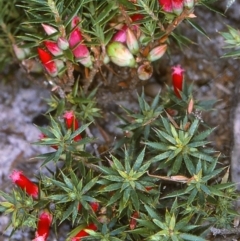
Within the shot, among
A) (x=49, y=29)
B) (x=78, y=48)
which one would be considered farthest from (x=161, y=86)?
(x=49, y=29)

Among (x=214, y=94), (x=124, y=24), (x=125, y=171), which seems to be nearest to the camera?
(x=125, y=171)

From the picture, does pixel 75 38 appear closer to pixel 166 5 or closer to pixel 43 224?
pixel 166 5

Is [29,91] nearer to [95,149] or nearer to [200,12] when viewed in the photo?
[95,149]

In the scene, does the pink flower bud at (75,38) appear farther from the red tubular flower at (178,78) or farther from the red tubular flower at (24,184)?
the red tubular flower at (24,184)

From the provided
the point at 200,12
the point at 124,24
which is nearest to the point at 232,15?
the point at 200,12

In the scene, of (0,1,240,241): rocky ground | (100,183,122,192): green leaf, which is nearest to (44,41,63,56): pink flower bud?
(0,1,240,241): rocky ground
